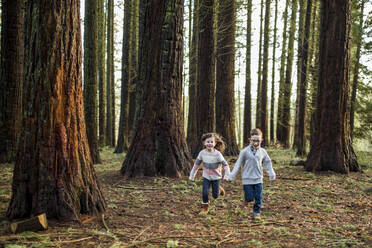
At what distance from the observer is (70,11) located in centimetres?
476

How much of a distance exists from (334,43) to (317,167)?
381 cm

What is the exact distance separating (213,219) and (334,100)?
6422 millimetres

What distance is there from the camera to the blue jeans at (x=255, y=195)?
5520mm

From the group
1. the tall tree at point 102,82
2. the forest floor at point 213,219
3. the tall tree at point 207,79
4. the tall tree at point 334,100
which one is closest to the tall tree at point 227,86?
the tall tree at point 207,79

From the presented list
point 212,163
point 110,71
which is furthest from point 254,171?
point 110,71

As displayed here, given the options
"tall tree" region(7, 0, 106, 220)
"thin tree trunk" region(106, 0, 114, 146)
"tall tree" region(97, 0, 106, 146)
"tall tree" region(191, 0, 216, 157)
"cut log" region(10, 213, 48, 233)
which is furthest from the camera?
"thin tree trunk" region(106, 0, 114, 146)

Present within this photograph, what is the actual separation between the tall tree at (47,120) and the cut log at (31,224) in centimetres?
31

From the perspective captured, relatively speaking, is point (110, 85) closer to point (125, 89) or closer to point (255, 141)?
point (125, 89)

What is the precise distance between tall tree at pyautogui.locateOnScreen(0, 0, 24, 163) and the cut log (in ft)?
22.2

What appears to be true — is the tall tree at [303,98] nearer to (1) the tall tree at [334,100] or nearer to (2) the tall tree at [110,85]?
(1) the tall tree at [334,100]

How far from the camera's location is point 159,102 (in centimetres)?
834

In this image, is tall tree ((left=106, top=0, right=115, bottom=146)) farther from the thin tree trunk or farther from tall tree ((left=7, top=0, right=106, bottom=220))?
tall tree ((left=7, top=0, right=106, bottom=220))

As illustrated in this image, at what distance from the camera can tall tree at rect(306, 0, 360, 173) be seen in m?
9.84

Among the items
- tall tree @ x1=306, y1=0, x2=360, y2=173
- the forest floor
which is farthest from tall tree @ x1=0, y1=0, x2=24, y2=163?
tall tree @ x1=306, y1=0, x2=360, y2=173
